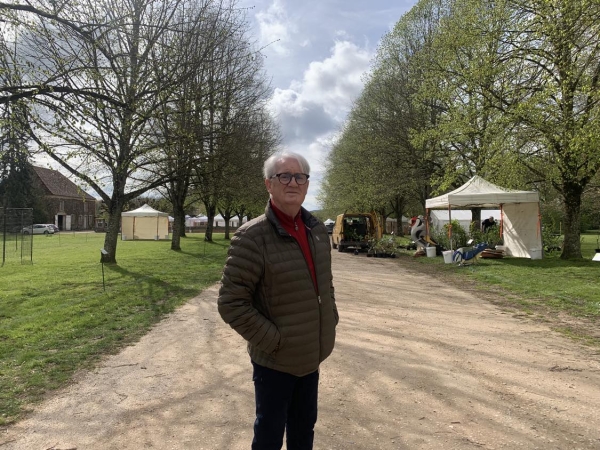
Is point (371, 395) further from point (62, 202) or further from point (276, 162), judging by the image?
point (62, 202)

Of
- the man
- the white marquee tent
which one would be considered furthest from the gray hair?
the white marquee tent

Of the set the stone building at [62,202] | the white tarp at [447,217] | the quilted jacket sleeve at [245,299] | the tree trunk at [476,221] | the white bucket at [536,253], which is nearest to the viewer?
the quilted jacket sleeve at [245,299]

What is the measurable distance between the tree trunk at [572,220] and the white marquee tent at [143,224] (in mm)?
31130

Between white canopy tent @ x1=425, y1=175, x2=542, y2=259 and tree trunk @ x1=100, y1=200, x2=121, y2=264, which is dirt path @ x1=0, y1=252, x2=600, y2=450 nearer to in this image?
tree trunk @ x1=100, y1=200, x2=121, y2=264

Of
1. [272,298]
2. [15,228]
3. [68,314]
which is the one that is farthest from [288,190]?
[15,228]

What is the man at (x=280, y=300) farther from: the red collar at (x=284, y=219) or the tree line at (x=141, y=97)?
the tree line at (x=141, y=97)

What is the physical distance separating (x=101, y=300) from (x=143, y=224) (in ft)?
103

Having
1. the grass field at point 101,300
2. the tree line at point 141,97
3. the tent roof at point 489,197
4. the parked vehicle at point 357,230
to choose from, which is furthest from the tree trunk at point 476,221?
the tree line at point 141,97

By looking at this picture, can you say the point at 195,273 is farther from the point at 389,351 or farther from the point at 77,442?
the point at 77,442

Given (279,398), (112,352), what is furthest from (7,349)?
(279,398)

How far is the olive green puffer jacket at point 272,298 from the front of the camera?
2123 millimetres

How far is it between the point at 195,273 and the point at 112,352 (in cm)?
845

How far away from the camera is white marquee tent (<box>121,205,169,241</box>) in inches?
1464

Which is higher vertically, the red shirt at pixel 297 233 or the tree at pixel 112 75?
the tree at pixel 112 75
